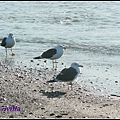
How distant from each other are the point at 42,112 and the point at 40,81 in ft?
10.5

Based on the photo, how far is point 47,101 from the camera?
927 cm

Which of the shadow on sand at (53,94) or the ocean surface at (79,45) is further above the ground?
the ocean surface at (79,45)

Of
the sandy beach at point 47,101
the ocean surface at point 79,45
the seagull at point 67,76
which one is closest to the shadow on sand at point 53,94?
the sandy beach at point 47,101

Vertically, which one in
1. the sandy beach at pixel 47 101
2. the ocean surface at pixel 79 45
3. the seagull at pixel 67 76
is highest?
the ocean surface at pixel 79 45

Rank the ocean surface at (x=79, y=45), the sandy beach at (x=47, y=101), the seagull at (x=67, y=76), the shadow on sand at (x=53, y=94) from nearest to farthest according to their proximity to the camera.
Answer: the sandy beach at (x=47, y=101), the shadow on sand at (x=53, y=94), the seagull at (x=67, y=76), the ocean surface at (x=79, y=45)

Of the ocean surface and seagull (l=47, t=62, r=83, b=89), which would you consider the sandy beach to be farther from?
the ocean surface

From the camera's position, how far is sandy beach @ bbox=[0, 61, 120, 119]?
8.26 meters

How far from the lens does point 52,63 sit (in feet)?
47.8

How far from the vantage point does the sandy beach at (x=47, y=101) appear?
826 cm

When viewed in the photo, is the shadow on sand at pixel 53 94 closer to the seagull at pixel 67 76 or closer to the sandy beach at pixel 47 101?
the sandy beach at pixel 47 101

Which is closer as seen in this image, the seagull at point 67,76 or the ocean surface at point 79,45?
the seagull at point 67,76

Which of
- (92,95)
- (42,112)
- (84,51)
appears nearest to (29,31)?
(84,51)

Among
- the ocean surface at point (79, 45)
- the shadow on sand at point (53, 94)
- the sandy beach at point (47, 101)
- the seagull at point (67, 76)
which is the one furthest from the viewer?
the ocean surface at point (79, 45)

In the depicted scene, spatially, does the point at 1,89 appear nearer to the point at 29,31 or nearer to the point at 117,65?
the point at 117,65
